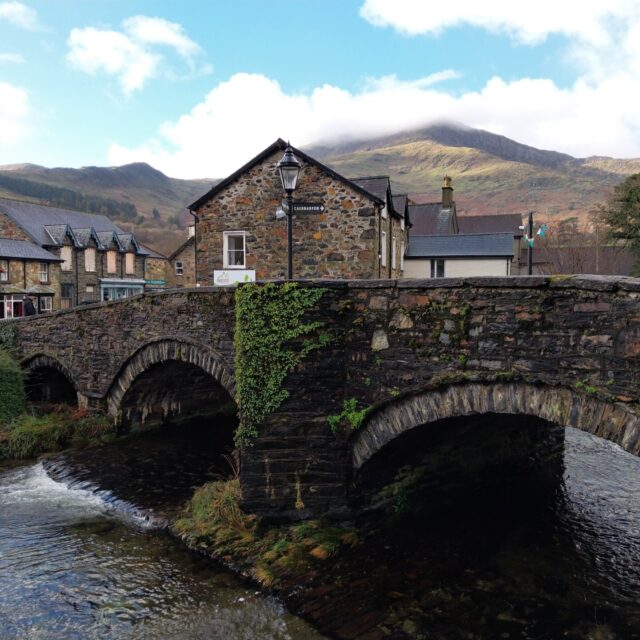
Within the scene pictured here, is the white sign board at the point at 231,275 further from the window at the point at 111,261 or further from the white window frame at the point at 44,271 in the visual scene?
the window at the point at 111,261

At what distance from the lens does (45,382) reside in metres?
17.4

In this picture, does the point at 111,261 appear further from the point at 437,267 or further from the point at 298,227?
the point at 298,227

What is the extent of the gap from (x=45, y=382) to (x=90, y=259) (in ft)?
90.3

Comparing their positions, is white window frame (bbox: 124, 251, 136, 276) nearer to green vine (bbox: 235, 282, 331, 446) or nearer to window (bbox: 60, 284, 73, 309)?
window (bbox: 60, 284, 73, 309)

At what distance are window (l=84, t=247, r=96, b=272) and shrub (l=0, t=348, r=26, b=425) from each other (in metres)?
28.0

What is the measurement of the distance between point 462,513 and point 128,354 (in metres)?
8.46

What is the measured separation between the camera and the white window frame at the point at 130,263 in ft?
152

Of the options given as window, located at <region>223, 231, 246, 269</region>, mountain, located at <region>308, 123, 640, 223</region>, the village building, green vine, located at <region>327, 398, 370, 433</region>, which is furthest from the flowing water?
mountain, located at <region>308, 123, 640, 223</region>

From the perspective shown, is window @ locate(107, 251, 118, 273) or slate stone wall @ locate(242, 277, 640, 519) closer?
slate stone wall @ locate(242, 277, 640, 519)

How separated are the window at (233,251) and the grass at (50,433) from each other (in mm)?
7500

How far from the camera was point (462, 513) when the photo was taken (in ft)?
31.8

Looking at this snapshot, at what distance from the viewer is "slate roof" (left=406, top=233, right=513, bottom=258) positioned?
30.9m

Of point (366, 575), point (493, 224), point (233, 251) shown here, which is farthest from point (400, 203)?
point (493, 224)

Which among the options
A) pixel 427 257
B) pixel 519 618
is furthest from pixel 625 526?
pixel 427 257
